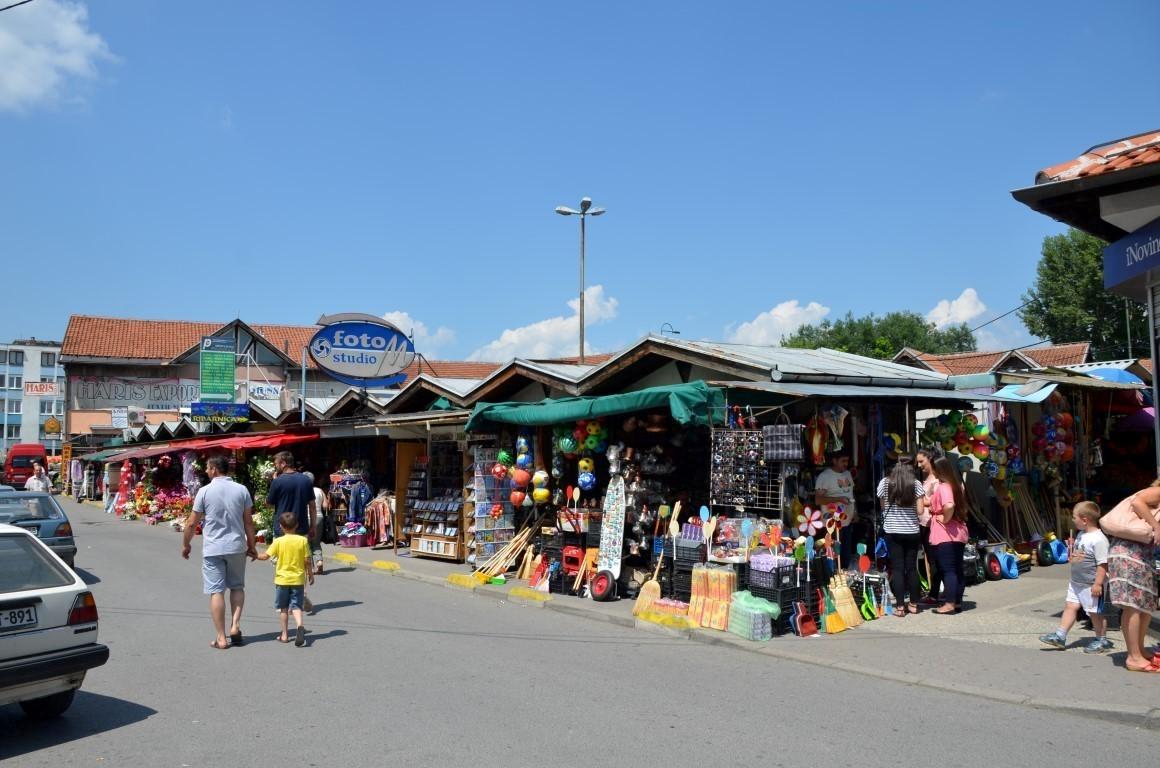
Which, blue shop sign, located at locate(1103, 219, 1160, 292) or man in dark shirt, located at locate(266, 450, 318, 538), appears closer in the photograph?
blue shop sign, located at locate(1103, 219, 1160, 292)

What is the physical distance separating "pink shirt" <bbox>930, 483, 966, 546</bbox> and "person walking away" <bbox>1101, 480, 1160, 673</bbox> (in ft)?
7.49

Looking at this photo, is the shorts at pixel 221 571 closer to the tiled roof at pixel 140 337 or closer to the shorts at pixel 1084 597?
the shorts at pixel 1084 597

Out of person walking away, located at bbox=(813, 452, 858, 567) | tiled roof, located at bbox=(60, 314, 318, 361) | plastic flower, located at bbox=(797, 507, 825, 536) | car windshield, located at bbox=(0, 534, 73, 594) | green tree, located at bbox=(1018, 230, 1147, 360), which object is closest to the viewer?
car windshield, located at bbox=(0, 534, 73, 594)

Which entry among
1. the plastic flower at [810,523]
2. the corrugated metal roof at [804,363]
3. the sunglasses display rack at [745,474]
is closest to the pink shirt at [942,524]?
the plastic flower at [810,523]

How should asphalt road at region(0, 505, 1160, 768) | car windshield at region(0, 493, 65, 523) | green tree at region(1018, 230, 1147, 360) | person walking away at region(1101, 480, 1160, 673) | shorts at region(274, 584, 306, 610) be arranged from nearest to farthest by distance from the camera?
asphalt road at region(0, 505, 1160, 768) < person walking away at region(1101, 480, 1160, 673) < shorts at region(274, 584, 306, 610) < car windshield at region(0, 493, 65, 523) < green tree at region(1018, 230, 1147, 360)

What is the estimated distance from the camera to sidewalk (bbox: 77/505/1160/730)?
6.75 metres

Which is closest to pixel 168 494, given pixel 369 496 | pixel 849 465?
pixel 369 496

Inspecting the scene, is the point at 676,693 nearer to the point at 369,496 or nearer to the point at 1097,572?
the point at 1097,572

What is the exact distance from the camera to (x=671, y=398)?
10.0 m

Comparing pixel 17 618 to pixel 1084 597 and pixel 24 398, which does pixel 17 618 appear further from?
pixel 24 398

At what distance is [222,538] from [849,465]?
7913mm

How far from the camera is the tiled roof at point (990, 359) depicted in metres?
27.8

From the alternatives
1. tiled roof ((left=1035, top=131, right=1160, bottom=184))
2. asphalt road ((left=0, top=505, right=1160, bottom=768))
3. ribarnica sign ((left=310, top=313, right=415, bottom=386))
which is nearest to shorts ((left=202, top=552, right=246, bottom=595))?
asphalt road ((left=0, top=505, right=1160, bottom=768))

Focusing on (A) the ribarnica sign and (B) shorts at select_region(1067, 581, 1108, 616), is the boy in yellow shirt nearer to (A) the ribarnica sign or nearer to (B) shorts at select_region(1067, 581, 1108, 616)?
(B) shorts at select_region(1067, 581, 1108, 616)
